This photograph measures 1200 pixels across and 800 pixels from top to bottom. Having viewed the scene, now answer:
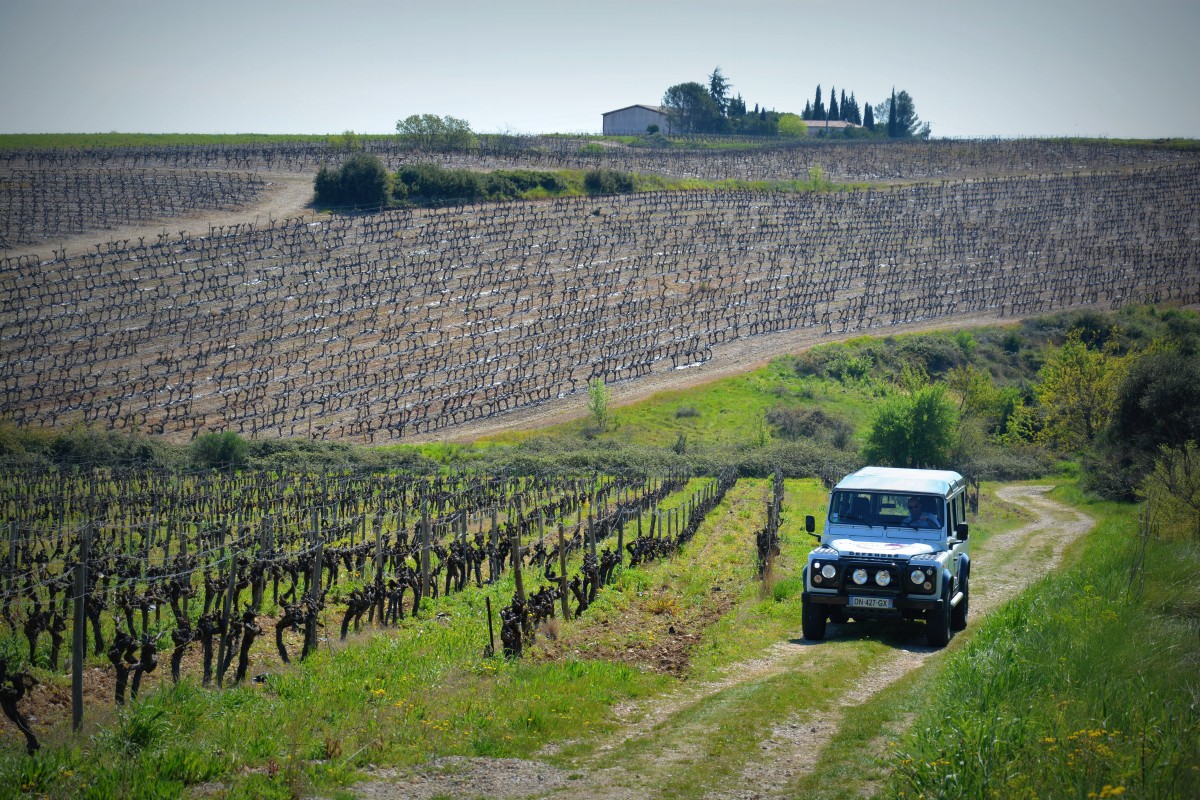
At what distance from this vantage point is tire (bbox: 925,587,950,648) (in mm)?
14805

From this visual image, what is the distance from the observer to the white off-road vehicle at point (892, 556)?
48.4 ft

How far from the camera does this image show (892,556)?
14914 mm

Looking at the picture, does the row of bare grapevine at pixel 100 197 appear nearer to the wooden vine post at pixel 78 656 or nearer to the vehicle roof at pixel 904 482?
the wooden vine post at pixel 78 656

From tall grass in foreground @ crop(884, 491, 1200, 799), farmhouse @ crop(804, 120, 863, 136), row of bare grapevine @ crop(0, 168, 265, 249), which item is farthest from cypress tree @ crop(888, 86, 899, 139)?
tall grass in foreground @ crop(884, 491, 1200, 799)

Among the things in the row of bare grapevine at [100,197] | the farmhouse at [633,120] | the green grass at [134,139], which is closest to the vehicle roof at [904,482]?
the row of bare grapevine at [100,197]

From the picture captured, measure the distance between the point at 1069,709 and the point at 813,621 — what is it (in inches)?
233

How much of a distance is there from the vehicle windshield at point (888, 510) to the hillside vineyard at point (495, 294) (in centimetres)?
4571

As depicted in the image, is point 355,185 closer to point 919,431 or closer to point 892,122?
point 919,431

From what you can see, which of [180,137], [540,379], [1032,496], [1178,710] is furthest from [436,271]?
[180,137]

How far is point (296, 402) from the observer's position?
63.2 m

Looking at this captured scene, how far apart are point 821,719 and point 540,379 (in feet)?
190

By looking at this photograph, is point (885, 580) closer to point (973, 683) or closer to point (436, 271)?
point (973, 683)

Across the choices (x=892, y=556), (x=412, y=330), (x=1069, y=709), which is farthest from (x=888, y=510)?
(x=412, y=330)

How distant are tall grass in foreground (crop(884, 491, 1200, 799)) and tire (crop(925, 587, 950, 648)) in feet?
1.89
